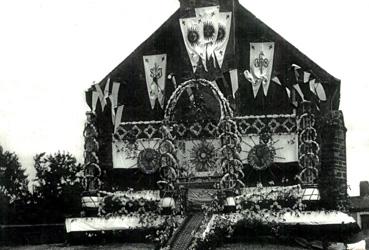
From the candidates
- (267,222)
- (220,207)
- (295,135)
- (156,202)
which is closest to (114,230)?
(156,202)

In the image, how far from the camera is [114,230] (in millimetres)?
24188

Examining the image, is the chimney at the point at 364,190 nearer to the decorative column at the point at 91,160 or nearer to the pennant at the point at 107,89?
the pennant at the point at 107,89

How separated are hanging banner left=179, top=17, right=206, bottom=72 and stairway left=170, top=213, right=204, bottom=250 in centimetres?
698

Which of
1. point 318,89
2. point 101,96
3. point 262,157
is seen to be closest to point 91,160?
point 101,96

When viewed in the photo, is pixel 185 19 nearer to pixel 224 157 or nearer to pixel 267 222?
pixel 224 157

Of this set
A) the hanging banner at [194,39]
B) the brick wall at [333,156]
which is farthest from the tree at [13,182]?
the brick wall at [333,156]

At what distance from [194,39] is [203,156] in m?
4.55

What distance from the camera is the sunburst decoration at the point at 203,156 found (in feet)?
87.7

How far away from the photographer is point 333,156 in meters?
26.9

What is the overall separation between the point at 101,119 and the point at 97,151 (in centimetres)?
151

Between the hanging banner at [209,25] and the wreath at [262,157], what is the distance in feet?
13.7

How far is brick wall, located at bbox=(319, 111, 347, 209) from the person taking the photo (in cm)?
2672

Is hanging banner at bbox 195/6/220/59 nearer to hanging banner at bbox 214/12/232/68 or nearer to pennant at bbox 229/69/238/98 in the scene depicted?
hanging banner at bbox 214/12/232/68

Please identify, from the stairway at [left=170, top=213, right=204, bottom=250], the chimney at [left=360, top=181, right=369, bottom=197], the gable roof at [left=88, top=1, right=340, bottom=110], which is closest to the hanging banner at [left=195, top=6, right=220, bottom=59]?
the gable roof at [left=88, top=1, right=340, bottom=110]
